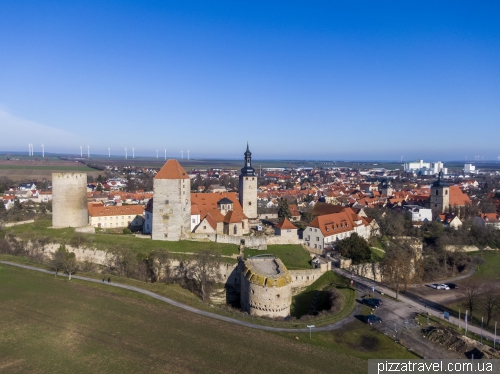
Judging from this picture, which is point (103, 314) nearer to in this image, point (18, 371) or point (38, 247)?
point (18, 371)

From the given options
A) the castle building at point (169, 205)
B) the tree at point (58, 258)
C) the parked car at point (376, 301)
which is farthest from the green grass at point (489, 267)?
the tree at point (58, 258)

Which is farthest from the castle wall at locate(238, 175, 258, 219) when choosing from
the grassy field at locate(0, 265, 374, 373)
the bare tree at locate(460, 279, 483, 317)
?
the bare tree at locate(460, 279, 483, 317)

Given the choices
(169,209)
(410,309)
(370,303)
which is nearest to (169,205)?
(169,209)

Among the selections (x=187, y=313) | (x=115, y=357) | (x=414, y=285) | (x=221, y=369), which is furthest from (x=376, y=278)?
(x=115, y=357)

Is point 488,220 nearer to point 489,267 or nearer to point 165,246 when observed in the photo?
point 489,267

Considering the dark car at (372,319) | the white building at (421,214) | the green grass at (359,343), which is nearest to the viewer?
the green grass at (359,343)

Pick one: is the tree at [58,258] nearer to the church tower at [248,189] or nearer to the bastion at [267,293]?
the bastion at [267,293]
